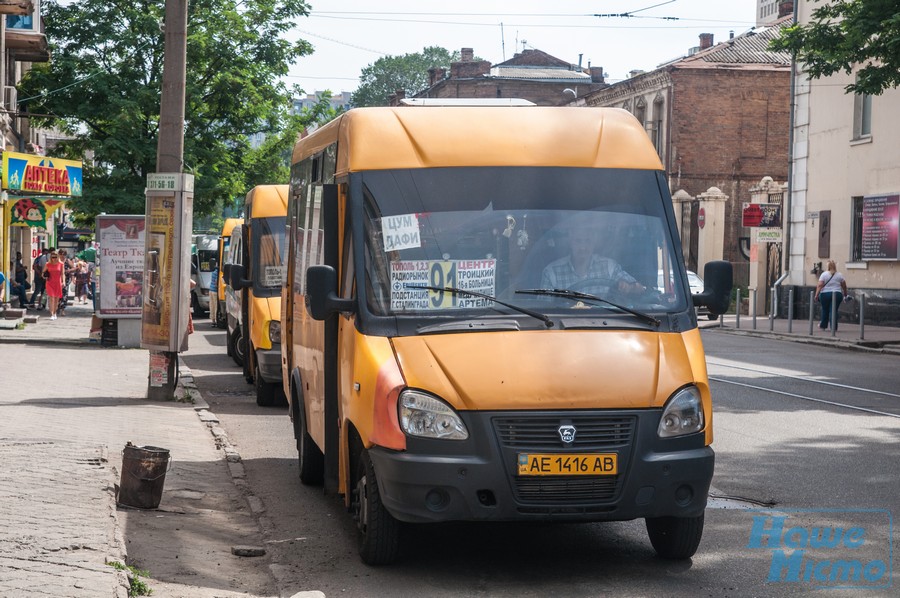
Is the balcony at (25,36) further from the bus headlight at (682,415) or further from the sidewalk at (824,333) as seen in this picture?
the bus headlight at (682,415)

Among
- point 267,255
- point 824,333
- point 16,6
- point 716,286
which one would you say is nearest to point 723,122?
point 824,333

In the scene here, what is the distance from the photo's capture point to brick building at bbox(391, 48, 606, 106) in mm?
81125

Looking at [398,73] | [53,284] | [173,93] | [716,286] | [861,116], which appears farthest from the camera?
[398,73]

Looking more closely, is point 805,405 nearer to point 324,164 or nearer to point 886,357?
point 324,164

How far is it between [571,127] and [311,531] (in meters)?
2.88

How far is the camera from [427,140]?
7258 millimetres

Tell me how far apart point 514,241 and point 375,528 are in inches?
66.8

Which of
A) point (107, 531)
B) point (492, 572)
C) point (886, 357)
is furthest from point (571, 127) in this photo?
point (886, 357)

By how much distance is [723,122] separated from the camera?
52781mm

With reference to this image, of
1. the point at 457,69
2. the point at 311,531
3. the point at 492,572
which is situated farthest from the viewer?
the point at 457,69

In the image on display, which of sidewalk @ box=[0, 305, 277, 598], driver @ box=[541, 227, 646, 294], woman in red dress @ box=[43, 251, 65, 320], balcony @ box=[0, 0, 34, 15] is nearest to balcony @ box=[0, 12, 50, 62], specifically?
balcony @ box=[0, 0, 34, 15]

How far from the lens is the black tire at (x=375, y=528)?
6621 millimetres

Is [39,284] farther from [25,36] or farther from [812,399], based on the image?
[812,399]

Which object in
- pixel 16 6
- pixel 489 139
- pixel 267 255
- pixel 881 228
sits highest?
pixel 16 6
